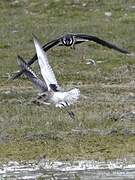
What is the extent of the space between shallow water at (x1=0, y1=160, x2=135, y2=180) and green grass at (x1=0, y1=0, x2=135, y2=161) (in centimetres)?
29

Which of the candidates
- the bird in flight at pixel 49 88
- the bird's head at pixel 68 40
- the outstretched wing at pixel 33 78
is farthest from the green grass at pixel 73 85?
the bird's head at pixel 68 40

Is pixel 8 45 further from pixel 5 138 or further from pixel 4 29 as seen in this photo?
pixel 5 138

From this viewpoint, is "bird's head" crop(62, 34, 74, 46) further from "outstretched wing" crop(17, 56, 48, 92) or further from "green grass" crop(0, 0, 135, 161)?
"green grass" crop(0, 0, 135, 161)

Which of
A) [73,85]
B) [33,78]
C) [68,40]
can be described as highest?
[73,85]

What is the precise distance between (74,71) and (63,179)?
765 cm

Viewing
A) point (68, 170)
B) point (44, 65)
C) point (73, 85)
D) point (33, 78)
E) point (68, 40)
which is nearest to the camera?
point (68, 170)

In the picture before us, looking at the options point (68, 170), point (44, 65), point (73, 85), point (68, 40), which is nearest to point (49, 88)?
point (44, 65)

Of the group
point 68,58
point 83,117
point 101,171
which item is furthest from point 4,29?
point 101,171

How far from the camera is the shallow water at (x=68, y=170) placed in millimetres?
10385

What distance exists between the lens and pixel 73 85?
1631cm

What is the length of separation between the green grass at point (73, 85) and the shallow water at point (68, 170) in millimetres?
286

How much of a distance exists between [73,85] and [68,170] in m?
5.67

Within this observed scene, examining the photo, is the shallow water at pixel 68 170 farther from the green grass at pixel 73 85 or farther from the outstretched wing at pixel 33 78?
the outstretched wing at pixel 33 78

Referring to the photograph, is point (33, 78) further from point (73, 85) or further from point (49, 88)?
point (73, 85)
